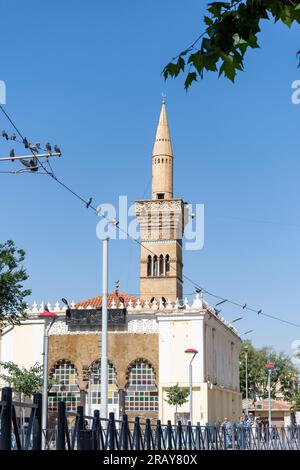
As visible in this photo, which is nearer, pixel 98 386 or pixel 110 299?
pixel 98 386

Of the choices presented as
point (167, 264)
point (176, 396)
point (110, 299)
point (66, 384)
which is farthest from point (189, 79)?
point (167, 264)

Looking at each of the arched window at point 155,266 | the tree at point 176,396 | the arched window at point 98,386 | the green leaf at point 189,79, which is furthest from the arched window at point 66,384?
the green leaf at point 189,79

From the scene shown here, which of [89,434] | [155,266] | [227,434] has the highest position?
[155,266]

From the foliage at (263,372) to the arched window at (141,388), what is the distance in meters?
45.4

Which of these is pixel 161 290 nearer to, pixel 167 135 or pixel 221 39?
pixel 167 135

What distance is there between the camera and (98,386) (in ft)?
159

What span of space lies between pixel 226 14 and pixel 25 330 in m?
44.8

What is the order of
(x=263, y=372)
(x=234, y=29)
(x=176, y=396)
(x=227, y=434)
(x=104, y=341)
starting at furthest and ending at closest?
(x=263, y=372), (x=176, y=396), (x=227, y=434), (x=104, y=341), (x=234, y=29)

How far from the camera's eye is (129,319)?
4925 cm

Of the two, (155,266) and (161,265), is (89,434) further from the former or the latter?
(155,266)

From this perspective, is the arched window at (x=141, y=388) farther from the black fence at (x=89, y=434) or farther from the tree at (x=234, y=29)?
the tree at (x=234, y=29)

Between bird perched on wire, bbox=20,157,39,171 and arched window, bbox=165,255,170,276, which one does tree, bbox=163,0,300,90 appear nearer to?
bird perched on wire, bbox=20,157,39,171

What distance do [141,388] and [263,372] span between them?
49.9 meters
